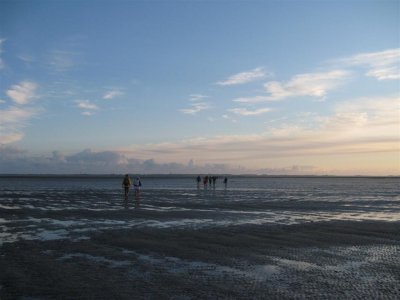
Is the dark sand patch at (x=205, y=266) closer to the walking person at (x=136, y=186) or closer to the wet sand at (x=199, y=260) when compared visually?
the wet sand at (x=199, y=260)

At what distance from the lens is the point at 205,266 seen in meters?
9.84

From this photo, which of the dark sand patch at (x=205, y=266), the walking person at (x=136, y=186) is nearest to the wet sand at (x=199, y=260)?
the dark sand patch at (x=205, y=266)

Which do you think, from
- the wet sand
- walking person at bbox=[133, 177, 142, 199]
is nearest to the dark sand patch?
the wet sand

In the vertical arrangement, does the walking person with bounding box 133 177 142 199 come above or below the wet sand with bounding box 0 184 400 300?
above

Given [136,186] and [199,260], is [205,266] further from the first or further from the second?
[136,186]

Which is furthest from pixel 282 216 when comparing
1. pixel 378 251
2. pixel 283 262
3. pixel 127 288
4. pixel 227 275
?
pixel 127 288

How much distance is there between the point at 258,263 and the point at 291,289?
2.32 meters

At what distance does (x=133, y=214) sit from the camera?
73.3 ft

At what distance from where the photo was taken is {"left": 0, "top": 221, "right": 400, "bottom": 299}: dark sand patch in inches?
305

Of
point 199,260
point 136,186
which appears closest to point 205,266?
point 199,260

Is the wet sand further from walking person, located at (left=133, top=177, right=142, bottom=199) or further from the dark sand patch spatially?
walking person, located at (left=133, top=177, right=142, bottom=199)

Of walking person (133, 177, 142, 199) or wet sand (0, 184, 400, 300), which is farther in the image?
walking person (133, 177, 142, 199)

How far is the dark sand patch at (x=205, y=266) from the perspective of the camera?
A: 25.4ft

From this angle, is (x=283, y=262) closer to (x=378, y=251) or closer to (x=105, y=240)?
(x=378, y=251)
